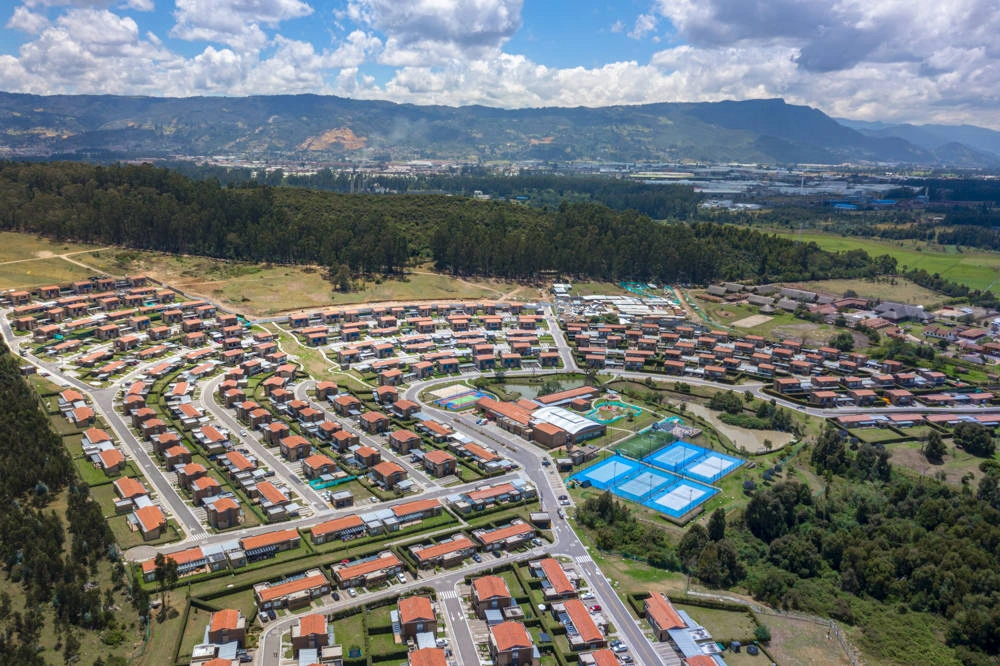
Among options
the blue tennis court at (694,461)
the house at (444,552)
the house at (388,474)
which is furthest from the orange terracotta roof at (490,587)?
the blue tennis court at (694,461)

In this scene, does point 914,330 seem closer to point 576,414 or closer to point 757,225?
point 576,414

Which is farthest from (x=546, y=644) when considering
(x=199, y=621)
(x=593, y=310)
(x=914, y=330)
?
(x=914, y=330)

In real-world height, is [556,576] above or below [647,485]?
above

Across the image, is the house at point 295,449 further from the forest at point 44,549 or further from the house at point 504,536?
the house at point 504,536

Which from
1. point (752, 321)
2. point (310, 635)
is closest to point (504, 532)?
point (310, 635)

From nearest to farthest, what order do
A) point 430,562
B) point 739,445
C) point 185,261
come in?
point 430,562 < point 739,445 < point 185,261

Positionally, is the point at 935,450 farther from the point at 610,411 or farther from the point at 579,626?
the point at 579,626

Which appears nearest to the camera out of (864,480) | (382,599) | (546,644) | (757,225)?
(546,644)

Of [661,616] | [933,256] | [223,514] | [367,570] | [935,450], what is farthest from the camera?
[933,256]
